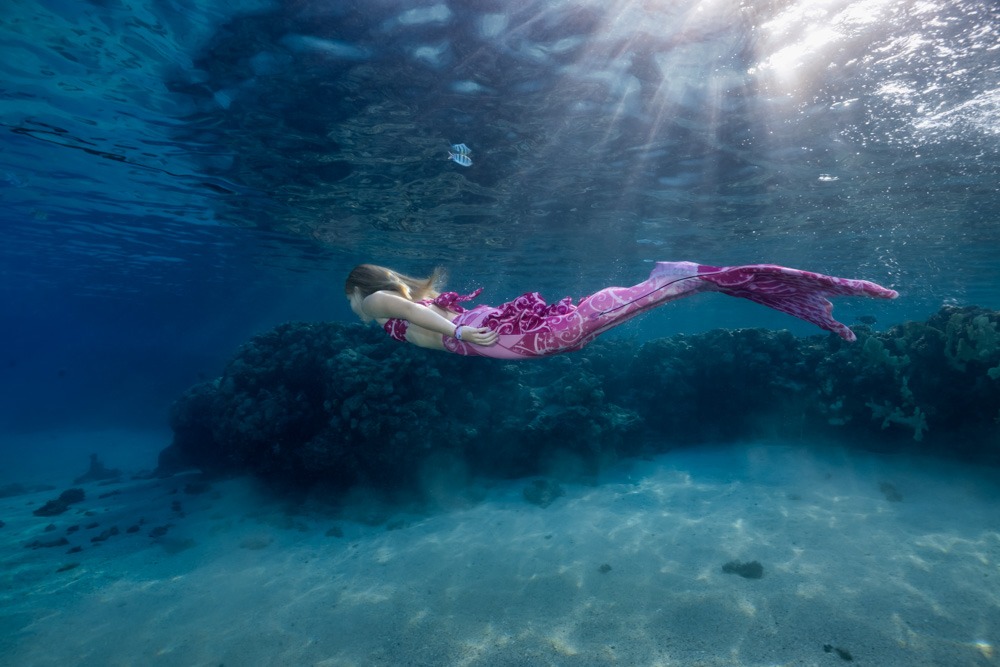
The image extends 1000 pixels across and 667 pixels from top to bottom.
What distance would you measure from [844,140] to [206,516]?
1978 centimetres

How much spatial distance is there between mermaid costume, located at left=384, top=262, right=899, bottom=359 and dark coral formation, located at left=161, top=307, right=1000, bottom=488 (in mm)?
6554

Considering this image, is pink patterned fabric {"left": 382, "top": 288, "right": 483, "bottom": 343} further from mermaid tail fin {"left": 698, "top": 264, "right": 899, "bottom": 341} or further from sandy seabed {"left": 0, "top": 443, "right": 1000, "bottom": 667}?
sandy seabed {"left": 0, "top": 443, "right": 1000, "bottom": 667}

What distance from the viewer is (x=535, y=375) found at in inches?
591

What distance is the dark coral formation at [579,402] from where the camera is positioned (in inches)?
368

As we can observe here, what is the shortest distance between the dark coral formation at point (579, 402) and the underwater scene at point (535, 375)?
0.27ft

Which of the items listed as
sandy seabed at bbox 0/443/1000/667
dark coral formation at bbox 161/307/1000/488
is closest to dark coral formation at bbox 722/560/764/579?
sandy seabed at bbox 0/443/1000/667

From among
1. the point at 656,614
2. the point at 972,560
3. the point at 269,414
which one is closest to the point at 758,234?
the point at 972,560

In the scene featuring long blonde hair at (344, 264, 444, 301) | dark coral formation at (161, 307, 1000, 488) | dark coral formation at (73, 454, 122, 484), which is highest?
long blonde hair at (344, 264, 444, 301)

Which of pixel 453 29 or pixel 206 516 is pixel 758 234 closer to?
pixel 453 29

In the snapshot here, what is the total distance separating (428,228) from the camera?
2047 centimetres

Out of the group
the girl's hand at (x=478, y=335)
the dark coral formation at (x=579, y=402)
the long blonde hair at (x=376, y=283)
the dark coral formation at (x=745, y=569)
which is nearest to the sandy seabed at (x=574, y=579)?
the dark coral formation at (x=745, y=569)

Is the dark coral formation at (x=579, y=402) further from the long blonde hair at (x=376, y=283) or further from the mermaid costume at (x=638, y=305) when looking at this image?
the mermaid costume at (x=638, y=305)

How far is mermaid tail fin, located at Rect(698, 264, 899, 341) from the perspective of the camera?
12.4 ft

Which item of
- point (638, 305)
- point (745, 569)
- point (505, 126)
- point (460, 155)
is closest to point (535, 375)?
point (505, 126)
